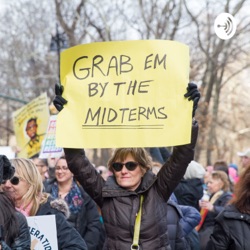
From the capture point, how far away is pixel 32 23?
96.0ft

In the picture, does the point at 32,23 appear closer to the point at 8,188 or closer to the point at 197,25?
the point at 197,25

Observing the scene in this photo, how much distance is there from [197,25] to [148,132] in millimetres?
17356

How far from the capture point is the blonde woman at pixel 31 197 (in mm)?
4719

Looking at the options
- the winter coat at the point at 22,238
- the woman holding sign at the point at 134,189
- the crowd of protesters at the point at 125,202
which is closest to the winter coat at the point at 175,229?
the crowd of protesters at the point at 125,202

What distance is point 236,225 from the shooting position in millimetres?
4621

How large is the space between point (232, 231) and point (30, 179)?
1.42 m

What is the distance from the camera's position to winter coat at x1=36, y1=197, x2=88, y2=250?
15.5ft

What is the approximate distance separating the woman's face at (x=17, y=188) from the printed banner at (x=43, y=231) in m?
0.19

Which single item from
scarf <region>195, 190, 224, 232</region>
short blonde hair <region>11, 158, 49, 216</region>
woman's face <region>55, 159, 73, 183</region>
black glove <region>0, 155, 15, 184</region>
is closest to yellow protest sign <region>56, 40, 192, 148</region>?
black glove <region>0, 155, 15, 184</region>

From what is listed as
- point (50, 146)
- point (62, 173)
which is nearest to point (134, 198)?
point (62, 173)

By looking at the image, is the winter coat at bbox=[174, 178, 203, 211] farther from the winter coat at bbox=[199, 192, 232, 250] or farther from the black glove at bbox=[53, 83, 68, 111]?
the black glove at bbox=[53, 83, 68, 111]

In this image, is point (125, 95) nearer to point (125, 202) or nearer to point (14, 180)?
point (125, 202)

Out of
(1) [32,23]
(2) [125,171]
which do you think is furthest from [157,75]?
(1) [32,23]

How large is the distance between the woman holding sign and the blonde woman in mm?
542
